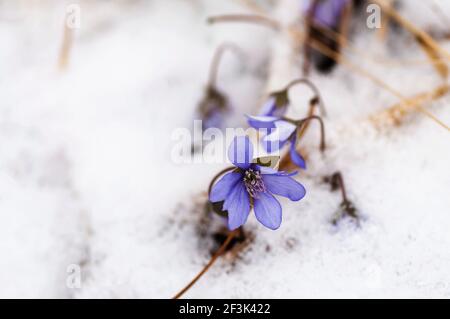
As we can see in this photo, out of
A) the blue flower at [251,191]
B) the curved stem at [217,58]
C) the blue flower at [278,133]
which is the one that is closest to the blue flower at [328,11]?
the curved stem at [217,58]

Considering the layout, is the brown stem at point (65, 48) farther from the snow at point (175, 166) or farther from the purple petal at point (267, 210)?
the purple petal at point (267, 210)

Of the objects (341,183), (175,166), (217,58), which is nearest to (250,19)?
(217,58)

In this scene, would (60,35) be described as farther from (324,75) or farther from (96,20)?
(324,75)

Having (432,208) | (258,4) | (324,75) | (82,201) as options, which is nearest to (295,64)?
(324,75)

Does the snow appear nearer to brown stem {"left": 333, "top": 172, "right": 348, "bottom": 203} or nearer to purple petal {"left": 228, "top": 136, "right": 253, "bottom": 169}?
brown stem {"left": 333, "top": 172, "right": 348, "bottom": 203}
